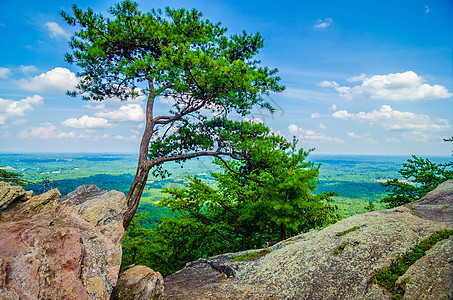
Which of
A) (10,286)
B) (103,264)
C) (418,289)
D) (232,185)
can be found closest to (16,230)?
(10,286)

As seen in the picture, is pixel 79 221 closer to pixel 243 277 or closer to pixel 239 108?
pixel 243 277

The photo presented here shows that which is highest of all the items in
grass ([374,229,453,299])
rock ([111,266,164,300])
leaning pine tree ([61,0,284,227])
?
leaning pine tree ([61,0,284,227])

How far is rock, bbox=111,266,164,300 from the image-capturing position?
15.2ft

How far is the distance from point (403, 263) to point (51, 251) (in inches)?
280

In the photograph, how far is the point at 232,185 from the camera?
495 inches

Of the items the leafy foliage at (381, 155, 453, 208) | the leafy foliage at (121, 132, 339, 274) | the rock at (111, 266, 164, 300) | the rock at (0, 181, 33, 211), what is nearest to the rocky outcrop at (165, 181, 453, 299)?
the rock at (111, 266, 164, 300)

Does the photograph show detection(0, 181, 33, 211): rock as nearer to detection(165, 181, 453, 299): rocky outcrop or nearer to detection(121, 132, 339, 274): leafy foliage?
detection(165, 181, 453, 299): rocky outcrop

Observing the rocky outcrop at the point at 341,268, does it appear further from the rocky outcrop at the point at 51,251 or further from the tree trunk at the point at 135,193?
the tree trunk at the point at 135,193

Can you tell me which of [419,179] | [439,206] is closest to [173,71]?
[439,206]

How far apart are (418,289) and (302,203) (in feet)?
17.4

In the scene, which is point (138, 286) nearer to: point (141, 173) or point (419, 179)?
point (141, 173)

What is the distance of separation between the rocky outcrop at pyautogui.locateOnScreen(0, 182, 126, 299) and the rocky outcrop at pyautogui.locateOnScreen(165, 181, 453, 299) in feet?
6.93

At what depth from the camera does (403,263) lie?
187 inches

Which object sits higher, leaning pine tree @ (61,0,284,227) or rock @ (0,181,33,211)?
leaning pine tree @ (61,0,284,227)
